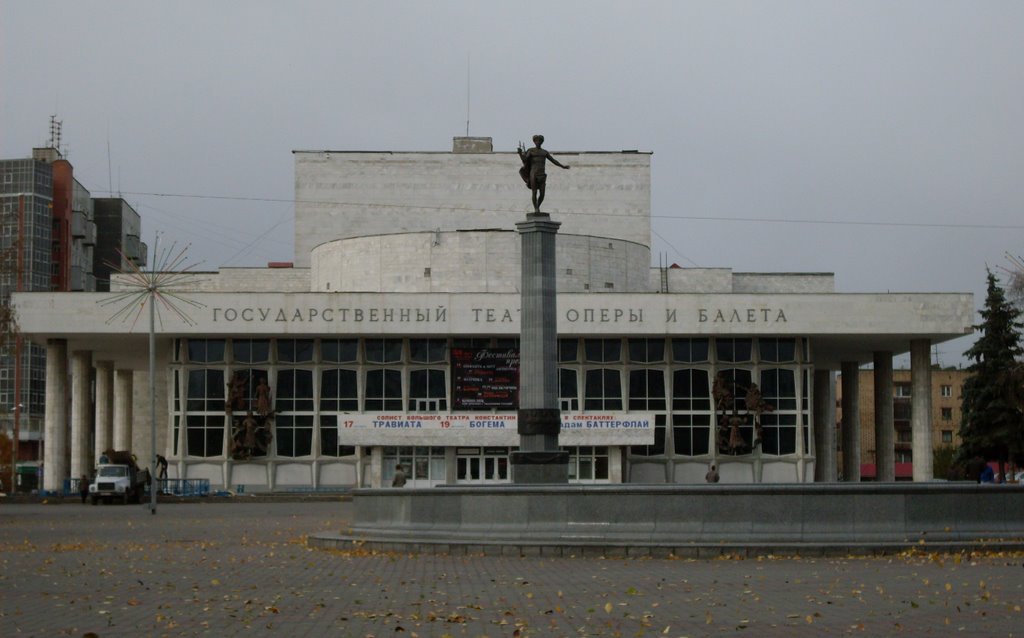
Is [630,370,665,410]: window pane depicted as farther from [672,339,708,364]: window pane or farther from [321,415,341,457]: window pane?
[321,415,341,457]: window pane

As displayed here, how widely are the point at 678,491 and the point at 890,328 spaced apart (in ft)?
157

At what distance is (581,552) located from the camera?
22.8m

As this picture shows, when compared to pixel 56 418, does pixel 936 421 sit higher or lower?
lower

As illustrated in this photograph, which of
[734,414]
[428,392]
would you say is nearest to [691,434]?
[734,414]

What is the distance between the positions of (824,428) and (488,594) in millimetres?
70079

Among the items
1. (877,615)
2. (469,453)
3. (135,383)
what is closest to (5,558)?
(877,615)

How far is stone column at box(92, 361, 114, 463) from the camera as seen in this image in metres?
81.8

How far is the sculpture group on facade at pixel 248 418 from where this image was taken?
67.7m

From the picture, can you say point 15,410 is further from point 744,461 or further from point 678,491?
point 678,491

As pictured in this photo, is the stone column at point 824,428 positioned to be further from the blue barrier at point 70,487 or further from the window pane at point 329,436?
the blue barrier at point 70,487

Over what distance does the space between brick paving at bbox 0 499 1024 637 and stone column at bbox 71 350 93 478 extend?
156 ft

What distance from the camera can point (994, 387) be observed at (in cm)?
7212

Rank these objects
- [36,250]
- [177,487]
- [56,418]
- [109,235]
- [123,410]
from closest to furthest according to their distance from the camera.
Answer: [177,487], [56,418], [123,410], [36,250], [109,235]

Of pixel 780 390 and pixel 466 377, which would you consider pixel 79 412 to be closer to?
pixel 466 377
